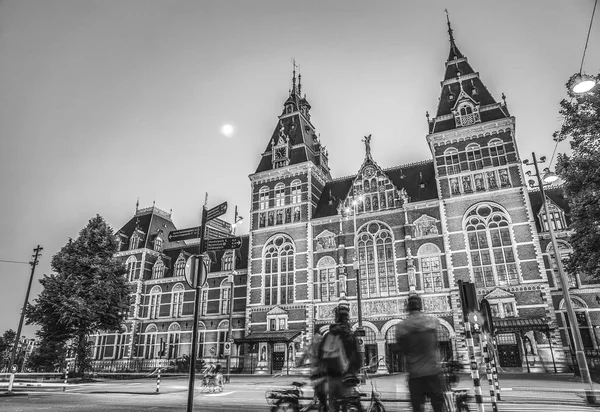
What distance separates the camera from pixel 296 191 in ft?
124

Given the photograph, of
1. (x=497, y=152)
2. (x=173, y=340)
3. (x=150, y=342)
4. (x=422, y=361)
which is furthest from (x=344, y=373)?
(x=150, y=342)

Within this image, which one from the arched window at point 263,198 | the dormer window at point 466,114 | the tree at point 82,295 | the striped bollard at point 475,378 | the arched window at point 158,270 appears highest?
the dormer window at point 466,114

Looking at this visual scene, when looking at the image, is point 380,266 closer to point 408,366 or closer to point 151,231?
point 408,366

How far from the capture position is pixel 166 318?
1681 inches

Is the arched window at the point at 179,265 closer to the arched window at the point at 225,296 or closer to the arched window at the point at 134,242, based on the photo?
the arched window at the point at 134,242

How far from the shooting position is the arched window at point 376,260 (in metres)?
31.3

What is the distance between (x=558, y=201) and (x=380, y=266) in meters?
16.0

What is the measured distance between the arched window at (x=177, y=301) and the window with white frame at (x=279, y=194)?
15.8 m

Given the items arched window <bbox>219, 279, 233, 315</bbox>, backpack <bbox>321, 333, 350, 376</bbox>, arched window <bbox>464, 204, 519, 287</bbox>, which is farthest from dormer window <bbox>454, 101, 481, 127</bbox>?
backpack <bbox>321, 333, 350, 376</bbox>

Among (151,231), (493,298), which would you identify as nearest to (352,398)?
(493,298)

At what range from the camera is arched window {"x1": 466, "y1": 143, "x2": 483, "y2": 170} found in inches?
1228

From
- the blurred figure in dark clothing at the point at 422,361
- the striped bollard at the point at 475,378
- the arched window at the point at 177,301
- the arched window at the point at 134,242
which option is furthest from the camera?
the arched window at the point at 134,242

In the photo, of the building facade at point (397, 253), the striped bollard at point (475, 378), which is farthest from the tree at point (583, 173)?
the striped bollard at point (475, 378)

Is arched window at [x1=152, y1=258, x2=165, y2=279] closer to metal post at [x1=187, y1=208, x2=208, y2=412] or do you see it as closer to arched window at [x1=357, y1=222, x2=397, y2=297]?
arched window at [x1=357, y1=222, x2=397, y2=297]
